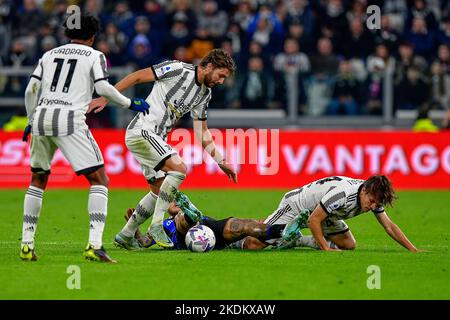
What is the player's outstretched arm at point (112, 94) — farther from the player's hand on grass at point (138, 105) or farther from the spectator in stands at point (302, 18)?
the spectator in stands at point (302, 18)

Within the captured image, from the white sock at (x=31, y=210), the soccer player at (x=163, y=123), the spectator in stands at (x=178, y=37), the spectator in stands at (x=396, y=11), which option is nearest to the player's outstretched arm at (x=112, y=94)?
the soccer player at (x=163, y=123)

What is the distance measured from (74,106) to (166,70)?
1757 mm

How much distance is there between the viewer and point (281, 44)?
24.0 m

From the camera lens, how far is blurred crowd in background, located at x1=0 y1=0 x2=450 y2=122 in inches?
886

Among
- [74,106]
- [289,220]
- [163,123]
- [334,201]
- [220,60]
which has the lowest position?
[289,220]

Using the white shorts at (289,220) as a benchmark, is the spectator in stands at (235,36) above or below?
above

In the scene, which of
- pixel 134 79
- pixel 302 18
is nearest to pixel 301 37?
pixel 302 18

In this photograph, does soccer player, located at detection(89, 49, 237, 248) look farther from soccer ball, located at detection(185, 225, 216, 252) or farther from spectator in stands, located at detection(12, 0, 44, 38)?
spectator in stands, located at detection(12, 0, 44, 38)

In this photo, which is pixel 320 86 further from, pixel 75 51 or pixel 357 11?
pixel 75 51

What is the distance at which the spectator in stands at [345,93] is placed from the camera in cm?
2225

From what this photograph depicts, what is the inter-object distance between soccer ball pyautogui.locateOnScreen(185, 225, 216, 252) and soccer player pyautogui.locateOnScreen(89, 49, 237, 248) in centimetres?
33

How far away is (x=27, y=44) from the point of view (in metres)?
24.0

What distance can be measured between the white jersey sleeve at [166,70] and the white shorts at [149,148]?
67 cm

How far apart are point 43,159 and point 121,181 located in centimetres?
1083
